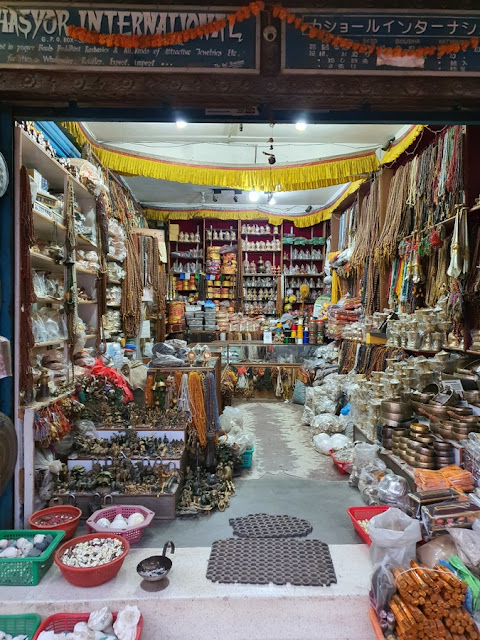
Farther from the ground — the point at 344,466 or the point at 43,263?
the point at 43,263

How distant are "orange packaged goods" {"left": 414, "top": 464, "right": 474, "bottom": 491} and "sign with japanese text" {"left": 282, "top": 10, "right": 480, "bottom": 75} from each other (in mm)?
2297

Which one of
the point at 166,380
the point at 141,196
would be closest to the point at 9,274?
the point at 166,380

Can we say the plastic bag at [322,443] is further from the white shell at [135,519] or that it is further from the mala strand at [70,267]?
the mala strand at [70,267]

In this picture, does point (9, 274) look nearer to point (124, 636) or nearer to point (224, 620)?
point (124, 636)

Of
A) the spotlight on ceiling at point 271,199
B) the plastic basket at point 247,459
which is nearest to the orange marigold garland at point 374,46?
the plastic basket at point 247,459

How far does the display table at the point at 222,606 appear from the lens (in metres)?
2.02

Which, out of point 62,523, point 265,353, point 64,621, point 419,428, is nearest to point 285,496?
point 419,428

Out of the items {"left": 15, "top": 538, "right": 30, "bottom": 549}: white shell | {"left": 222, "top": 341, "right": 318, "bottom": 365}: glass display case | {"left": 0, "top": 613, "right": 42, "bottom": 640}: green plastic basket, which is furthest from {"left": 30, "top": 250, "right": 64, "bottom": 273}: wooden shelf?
{"left": 222, "top": 341, "right": 318, "bottom": 365}: glass display case

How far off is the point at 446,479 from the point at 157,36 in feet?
9.79

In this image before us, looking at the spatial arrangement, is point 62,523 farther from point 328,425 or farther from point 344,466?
point 328,425

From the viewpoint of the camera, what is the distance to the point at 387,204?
5.61 metres

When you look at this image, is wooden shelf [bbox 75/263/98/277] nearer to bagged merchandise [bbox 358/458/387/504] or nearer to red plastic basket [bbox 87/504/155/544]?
red plastic basket [bbox 87/504/155/544]

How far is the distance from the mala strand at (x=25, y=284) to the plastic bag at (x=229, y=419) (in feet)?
7.83

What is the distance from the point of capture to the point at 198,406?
12.5 ft
